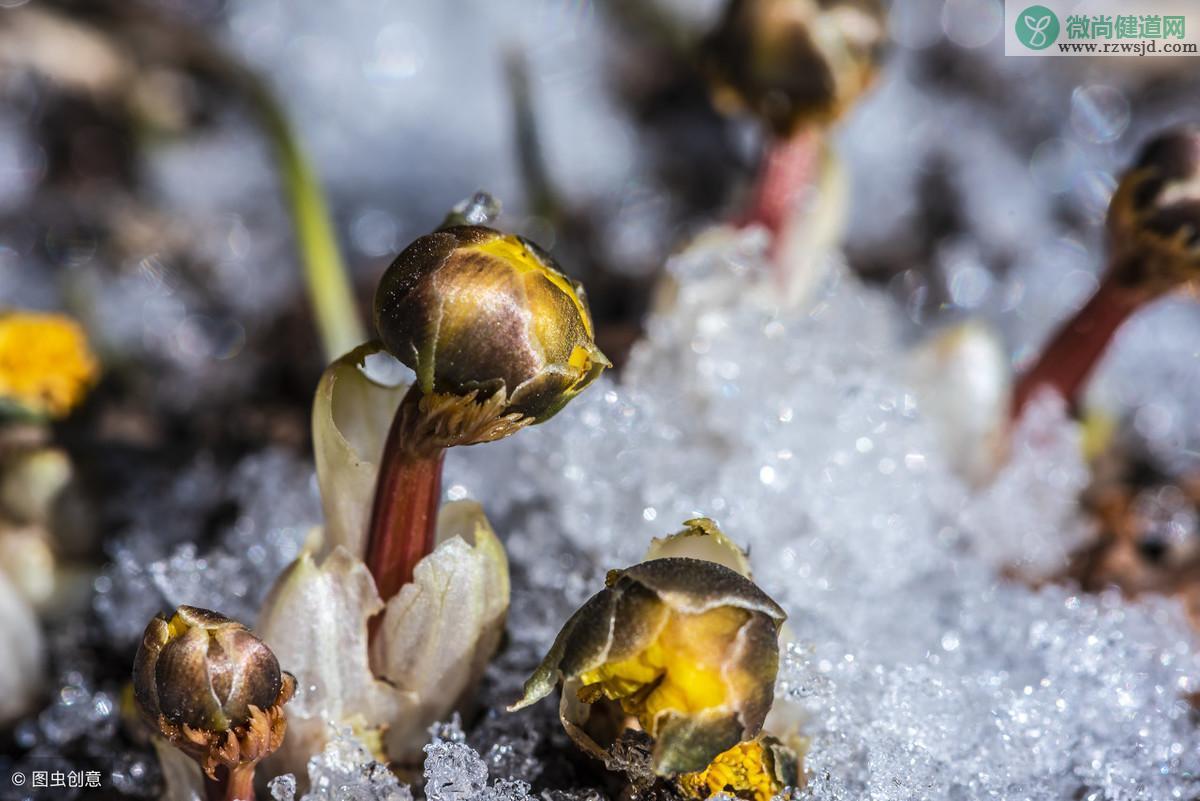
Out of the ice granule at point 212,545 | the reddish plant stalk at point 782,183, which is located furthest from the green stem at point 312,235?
the reddish plant stalk at point 782,183

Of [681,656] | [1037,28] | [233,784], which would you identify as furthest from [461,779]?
[1037,28]

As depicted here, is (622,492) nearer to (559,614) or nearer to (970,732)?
(559,614)

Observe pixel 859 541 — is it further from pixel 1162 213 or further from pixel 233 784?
pixel 233 784

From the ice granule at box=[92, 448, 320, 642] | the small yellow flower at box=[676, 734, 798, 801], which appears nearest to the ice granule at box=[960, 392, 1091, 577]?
the small yellow flower at box=[676, 734, 798, 801]

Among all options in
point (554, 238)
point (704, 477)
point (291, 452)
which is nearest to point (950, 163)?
point (554, 238)

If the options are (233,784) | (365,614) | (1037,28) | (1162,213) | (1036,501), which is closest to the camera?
(233,784)

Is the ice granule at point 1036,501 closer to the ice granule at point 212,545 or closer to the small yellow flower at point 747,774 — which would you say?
the small yellow flower at point 747,774

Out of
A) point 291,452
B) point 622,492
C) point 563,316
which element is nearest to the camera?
point 563,316
